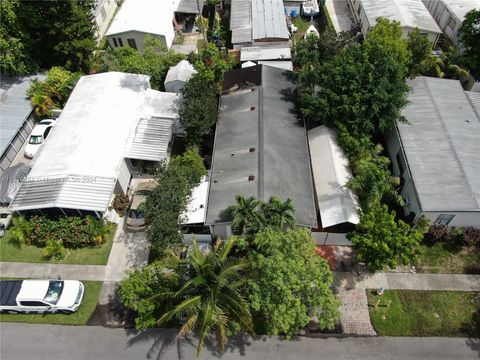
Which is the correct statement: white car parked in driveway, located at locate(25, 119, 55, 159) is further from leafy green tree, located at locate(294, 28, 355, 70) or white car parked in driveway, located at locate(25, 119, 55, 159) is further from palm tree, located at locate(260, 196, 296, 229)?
leafy green tree, located at locate(294, 28, 355, 70)

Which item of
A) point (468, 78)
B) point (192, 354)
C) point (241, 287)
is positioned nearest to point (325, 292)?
point (241, 287)

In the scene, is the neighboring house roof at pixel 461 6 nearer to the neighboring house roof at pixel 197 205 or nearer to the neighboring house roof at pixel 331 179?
the neighboring house roof at pixel 331 179

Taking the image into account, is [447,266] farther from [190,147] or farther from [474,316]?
[190,147]

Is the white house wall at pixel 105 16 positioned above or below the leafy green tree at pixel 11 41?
below

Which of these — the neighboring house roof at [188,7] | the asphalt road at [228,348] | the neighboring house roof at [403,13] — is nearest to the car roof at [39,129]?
the asphalt road at [228,348]

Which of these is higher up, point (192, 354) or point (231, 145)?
point (231, 145)

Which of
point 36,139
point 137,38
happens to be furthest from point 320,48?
point 36,139

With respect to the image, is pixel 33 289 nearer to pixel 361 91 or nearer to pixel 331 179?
pixel 331 179
